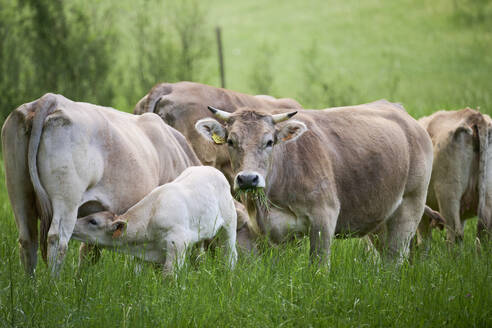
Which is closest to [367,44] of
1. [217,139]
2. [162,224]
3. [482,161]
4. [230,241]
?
[482,161]

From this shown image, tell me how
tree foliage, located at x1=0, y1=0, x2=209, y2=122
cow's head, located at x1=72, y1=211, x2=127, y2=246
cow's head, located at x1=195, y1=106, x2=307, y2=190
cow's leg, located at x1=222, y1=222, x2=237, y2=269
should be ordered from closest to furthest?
cow's head, located at x1=72, y1=211, x2=127, y2=246 → cow's leg, located at x1=222, y1=222, x2=237, y2=269 → cow's head, located at x1=195, y1=106, x2=307, y2=190 → tree foliage, located at x1=0, y1=0, x2=209, y2=122

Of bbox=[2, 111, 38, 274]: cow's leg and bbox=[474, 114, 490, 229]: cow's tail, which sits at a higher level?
bbox=[2, 111, 38, 274]: cow's leg

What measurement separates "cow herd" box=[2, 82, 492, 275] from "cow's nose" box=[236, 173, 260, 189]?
1 cm

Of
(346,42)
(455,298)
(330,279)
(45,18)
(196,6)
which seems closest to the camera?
(455,298)

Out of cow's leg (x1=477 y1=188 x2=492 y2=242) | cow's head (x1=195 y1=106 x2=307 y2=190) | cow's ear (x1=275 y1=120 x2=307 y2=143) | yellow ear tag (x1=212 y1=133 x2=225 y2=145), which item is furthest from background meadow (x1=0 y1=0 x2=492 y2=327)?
yellow ear tag (x1=212 y1=133 x2=225 y2=145)

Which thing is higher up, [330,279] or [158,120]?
[158,120]

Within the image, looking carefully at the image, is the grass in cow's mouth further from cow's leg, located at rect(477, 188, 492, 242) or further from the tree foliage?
the tree foliage

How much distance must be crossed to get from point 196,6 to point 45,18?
438 centimetres

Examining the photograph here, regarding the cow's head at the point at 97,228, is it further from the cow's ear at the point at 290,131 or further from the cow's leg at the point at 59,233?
the cow's ear at the point at 290,131

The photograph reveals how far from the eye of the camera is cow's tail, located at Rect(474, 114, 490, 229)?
8500 mm

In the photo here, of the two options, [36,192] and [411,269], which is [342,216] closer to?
[411,269]

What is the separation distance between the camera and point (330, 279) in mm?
6105

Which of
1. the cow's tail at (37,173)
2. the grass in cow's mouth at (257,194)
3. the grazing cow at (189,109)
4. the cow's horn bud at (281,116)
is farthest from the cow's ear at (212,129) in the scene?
the cow's tail at (37,173)

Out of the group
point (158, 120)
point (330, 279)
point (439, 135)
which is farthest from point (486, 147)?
point (158, 120)
